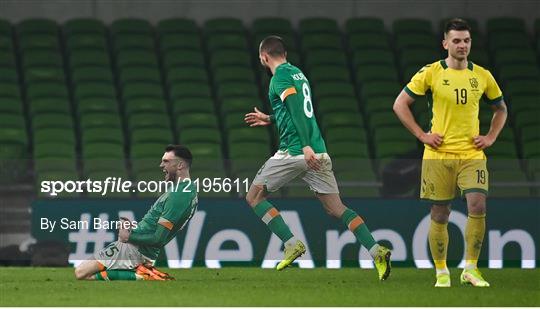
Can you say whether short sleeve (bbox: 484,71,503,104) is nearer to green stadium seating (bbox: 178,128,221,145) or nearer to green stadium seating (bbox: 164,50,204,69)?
green stadium seating (bbox: 178,128,221,145)

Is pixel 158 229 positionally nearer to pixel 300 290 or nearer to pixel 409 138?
pixel 300 290

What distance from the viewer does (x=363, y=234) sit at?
32.1 feet

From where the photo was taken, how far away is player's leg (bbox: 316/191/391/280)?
9648 mm

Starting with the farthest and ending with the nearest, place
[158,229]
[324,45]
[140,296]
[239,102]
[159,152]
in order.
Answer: [324,45], [239,102], [159,152], [158,229], [140,296]

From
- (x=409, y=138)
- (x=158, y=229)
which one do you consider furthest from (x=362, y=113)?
(x=158, y=229)

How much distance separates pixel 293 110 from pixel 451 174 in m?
1.20

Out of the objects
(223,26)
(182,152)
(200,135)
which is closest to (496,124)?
(182,152)

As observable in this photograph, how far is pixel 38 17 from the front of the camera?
1828 cm

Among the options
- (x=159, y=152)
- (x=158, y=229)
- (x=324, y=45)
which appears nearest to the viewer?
(x=158, y=229)

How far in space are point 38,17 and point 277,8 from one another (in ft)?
10.8

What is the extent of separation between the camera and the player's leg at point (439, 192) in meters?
9.23

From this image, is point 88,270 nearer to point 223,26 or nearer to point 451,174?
point 451,174

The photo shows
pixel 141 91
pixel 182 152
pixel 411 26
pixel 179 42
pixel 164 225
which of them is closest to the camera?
pixel 164 225

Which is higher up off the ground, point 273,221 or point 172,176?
point 172,176
